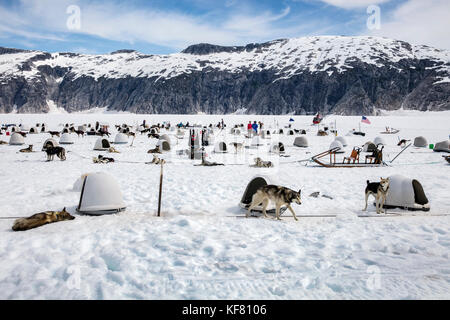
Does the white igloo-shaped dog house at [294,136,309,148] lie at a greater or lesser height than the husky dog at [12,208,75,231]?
greater

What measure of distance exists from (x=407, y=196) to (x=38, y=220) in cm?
1026

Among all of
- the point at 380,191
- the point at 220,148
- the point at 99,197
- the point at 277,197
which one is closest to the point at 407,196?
the point at 380,191

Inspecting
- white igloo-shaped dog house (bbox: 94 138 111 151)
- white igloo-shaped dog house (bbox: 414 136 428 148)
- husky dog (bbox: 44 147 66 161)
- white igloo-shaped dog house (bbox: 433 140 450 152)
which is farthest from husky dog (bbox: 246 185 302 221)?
white igloo-shaped dog house (bbox: 414 136 428 148)

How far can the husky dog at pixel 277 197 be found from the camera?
26.2ft

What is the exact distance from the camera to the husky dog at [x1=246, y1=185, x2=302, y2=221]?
314 inches

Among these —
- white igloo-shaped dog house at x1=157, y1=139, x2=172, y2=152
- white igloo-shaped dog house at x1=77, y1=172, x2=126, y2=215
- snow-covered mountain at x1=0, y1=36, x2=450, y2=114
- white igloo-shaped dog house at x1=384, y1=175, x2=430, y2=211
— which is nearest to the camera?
Answer: white igloo-shaped dog house at x1=77, y1=172, x2=126, y2=215

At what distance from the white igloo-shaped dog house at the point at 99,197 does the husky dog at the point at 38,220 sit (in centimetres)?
55

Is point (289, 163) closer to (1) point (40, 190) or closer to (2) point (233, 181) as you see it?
(2) point (233, 181)

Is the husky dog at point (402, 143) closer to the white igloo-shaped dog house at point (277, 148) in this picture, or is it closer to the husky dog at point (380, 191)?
the white igloo-shaped dog house at point (277, 148)

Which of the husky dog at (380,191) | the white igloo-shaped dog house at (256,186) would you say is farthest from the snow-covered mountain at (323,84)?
the white igloo-shaped dog house at (256,186)

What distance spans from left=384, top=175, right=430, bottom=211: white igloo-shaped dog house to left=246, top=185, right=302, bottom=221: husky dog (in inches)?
133

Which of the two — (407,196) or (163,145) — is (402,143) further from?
(407,196)

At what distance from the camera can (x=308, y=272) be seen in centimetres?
531

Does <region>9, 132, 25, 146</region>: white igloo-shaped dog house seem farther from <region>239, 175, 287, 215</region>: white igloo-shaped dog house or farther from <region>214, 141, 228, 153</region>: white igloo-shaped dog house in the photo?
<region>239, 175, 287, 215</region>: white igloo-shaped dog house
